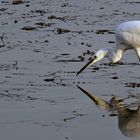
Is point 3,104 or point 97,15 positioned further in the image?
point 97,15

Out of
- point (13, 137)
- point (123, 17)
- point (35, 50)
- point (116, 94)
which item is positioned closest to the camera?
point (13, 137)

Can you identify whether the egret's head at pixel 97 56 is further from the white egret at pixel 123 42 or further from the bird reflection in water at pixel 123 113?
the bird reflection in water at pixel 123 113

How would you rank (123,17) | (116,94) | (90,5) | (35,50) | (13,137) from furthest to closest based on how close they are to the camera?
(90,5), (123,17), (35,50), (116,94), (13,137)

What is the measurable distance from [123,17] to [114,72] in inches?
319

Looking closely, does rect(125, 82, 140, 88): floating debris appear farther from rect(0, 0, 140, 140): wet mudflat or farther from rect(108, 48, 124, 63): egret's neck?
rect(108, 48, 124, 63): egret's neck

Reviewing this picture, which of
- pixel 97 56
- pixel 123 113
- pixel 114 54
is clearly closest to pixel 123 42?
pixel 114 54

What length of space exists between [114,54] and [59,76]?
1.37m

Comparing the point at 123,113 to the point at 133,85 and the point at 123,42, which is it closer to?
the point at 133,85

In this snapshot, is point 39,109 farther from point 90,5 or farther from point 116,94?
point 90,5

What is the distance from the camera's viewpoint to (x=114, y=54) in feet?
47.8

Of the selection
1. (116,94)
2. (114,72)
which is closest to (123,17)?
(114,72)

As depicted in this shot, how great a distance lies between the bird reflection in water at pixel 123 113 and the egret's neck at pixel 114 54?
5.51 ft

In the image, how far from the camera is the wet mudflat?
1062 centimetres

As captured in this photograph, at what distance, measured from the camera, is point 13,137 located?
10.1 meters
